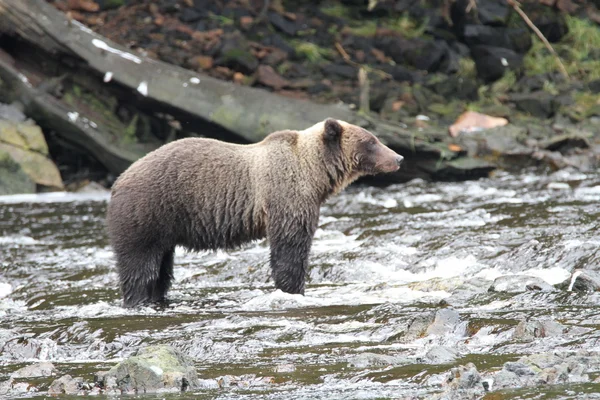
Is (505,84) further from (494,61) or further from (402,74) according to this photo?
(402,74)

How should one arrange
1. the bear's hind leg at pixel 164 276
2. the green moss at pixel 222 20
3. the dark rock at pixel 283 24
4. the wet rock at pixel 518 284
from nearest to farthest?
the wet rock at pixel 518 284 → the bear's hind leg at pixel 164 276 → the green moss at pixel 222 20 → the dark rock at pixel 283 24

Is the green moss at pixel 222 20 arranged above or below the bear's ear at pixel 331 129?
below

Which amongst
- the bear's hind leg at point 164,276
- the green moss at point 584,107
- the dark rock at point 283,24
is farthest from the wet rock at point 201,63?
the bear's hind leg at point 164,276

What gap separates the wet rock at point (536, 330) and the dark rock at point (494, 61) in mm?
14031

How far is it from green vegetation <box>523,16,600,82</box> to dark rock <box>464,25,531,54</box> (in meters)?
0.27

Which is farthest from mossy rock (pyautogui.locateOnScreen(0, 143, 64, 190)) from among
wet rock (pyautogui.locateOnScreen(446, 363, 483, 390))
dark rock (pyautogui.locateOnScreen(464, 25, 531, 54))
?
wet rock (pyautogui.locateOnScreen(446, 363, 483, 390))

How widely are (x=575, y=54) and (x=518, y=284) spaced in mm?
13947

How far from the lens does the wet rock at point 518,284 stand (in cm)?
918

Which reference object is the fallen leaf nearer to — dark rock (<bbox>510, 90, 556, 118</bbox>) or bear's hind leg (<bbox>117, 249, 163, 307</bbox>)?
dark rock (<bbox>510, 90, 556, 118</bbox>)

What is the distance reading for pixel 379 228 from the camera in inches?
513

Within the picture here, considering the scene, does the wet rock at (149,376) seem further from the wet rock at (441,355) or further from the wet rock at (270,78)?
the wet rock at (270,78)

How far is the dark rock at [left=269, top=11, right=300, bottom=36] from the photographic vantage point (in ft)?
73.0

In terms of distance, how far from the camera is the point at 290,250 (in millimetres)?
9883

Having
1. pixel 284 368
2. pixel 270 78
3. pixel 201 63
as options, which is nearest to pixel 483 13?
pixel 270 78
